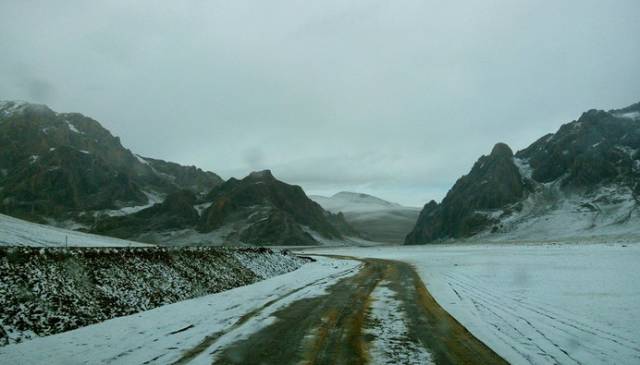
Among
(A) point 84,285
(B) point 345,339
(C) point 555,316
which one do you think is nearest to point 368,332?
(B) point 345,339

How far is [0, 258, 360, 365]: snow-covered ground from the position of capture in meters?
9.23

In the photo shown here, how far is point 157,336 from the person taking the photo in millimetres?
11148

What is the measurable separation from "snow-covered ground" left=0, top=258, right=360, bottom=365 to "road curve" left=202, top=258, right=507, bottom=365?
50 cm

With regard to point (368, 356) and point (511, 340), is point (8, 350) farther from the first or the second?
point (511, 340)

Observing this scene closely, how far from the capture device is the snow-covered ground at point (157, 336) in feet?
30.3

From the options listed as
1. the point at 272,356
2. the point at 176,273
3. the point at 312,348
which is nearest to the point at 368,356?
the point at 312,348

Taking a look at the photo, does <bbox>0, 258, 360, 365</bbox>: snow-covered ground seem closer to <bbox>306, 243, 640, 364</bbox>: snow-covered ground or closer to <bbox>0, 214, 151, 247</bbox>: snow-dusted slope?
<bbox>306, 243, 640, 364</bbox>: snow-covered ground

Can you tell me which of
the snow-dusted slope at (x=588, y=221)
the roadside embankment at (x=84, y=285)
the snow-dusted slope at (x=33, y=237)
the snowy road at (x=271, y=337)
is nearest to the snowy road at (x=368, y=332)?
the snowy road at (x=271, y=337)

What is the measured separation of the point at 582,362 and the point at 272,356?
6.15 m

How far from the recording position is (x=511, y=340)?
10.4 meters

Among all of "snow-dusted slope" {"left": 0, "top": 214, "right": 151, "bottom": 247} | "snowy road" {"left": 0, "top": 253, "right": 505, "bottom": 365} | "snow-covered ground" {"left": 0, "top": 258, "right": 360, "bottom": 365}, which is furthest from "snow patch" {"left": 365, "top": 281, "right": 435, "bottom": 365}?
"snow-dusted slope" {"left": 0, "top": 214, "right": 151, "bottom": 247}

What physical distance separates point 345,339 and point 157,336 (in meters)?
4.71

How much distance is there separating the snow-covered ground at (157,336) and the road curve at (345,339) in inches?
19.6

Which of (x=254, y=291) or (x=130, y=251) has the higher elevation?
(x=130, y=251)
